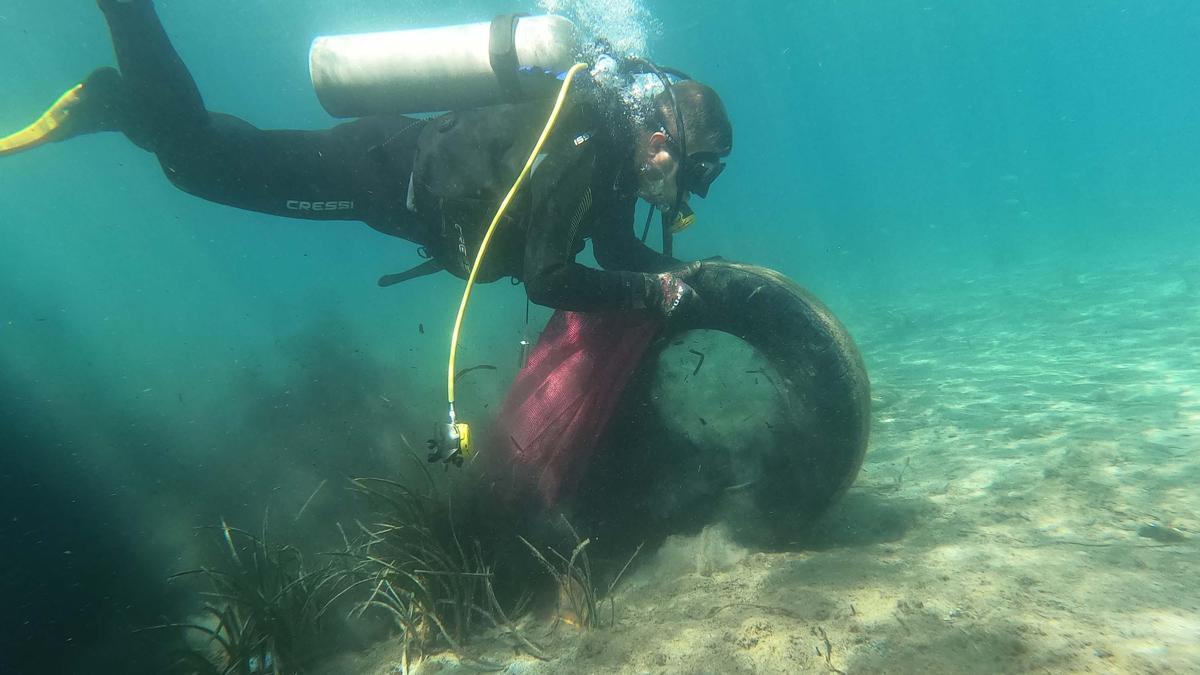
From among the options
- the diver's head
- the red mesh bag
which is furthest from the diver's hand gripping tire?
the diver's head

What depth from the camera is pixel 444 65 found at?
409 cm

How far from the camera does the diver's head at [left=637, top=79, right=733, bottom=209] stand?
356cm

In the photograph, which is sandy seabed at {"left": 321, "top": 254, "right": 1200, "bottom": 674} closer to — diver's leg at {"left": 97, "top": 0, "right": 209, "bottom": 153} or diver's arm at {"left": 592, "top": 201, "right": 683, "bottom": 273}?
diver's arm at {"left": 592, "top": 201, "right": 683, "bottom": 273}

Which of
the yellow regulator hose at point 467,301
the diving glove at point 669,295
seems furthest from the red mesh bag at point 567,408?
the yellow regulator hose at point 467,301

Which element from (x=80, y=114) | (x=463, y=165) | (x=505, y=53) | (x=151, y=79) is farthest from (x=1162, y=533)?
(x=80, y=114)

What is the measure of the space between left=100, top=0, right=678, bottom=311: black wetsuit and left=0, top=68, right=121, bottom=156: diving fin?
21 cm

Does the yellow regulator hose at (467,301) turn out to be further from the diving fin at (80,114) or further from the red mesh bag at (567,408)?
the diving fin at (80,114)

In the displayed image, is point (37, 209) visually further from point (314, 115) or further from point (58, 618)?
point (58, 618)

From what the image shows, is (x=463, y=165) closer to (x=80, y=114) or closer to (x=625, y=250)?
(x=625, y=250)

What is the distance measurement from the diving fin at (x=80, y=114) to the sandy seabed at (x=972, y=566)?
5227 mm

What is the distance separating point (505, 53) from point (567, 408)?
2558 mm

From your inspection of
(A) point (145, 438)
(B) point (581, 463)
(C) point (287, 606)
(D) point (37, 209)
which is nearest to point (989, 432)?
(B) point (581, 463)

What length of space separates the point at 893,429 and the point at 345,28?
35.5 meters

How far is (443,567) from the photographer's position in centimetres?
321
